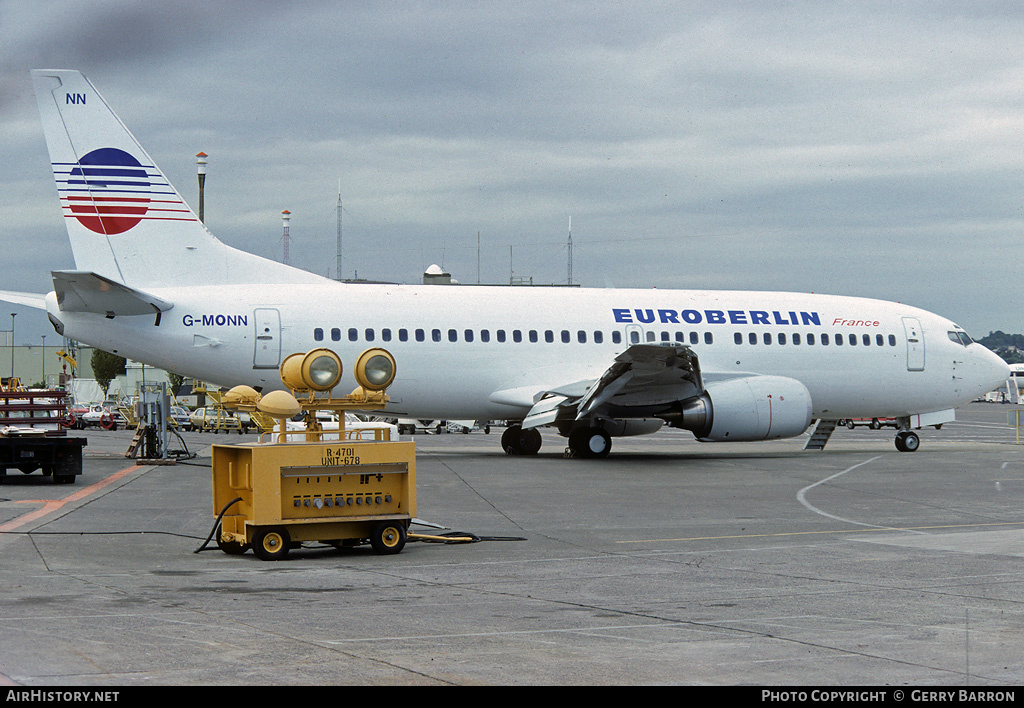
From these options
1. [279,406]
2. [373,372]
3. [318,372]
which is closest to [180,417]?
[279,406]

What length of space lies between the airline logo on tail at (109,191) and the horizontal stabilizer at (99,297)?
5.91 ft

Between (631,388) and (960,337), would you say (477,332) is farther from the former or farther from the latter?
(960,337)

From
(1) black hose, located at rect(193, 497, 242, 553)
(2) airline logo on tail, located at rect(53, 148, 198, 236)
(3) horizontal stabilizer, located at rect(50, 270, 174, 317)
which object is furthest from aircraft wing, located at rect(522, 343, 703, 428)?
(1) black hose, located at rect(193, 497, 242, 553)

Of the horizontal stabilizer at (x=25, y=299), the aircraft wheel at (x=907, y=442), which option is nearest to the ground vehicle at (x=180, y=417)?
the horizontal stabilizer at (x=25, y=299)

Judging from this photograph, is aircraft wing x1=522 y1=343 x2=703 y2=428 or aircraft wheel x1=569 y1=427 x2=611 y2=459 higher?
aircraft wing x1=522 y1=343 x2=703 y2=428

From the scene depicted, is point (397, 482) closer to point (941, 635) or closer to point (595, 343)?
point (941, 635)

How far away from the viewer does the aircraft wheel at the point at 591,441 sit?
27.3 meters

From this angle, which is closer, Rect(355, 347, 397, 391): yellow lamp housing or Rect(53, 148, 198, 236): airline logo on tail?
Rect(355, 347, 397, 391): yellow lamp housing

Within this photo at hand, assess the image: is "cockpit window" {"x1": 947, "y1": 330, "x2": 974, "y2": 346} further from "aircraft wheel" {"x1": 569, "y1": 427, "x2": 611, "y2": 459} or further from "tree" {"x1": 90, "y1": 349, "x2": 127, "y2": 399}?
"tree" {"x1": 90, "y1": 349, "x2": 127, "y2": 399}

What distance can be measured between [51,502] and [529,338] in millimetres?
12561

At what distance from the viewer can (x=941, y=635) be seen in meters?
7.86

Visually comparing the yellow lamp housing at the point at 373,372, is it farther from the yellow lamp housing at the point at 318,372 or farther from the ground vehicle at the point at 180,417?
the ground vehicle at the point at 180,417

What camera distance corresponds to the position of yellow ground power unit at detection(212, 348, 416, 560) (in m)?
12.0

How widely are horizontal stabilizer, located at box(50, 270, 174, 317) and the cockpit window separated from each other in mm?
20512
